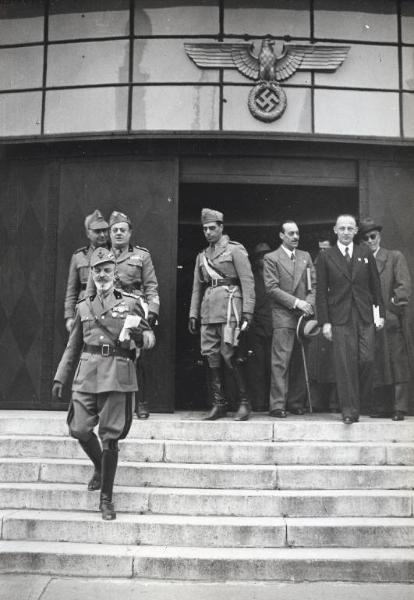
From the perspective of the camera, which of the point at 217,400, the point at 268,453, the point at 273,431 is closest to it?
the point at 268,453

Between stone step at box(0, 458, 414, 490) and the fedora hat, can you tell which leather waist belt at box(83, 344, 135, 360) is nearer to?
stone step at box(0, 458, 414, 490)

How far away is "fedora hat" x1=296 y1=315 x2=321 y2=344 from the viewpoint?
7648 mm

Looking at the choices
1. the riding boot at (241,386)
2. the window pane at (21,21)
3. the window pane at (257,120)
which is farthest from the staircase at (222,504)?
the window pane at (21,21)

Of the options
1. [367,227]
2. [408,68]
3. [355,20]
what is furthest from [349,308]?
[355,20]

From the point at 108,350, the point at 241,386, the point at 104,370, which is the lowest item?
the point at 241,386

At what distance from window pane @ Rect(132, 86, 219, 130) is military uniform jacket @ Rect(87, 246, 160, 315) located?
202 centimetres

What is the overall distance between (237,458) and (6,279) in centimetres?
444

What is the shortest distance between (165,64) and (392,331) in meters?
4.62

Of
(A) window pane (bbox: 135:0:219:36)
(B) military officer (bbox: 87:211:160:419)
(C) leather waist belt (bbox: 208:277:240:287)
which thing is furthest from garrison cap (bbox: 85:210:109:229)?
(A) window pane (bbox: 135:0:219:36)

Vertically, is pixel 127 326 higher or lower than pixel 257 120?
lower

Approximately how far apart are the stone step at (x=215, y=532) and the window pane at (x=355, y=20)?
652 cm

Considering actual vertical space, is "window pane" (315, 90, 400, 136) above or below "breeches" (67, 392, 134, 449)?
above

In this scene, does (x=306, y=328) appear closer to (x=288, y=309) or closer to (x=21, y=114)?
(x=288, y=309)

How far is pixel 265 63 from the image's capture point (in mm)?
8656
